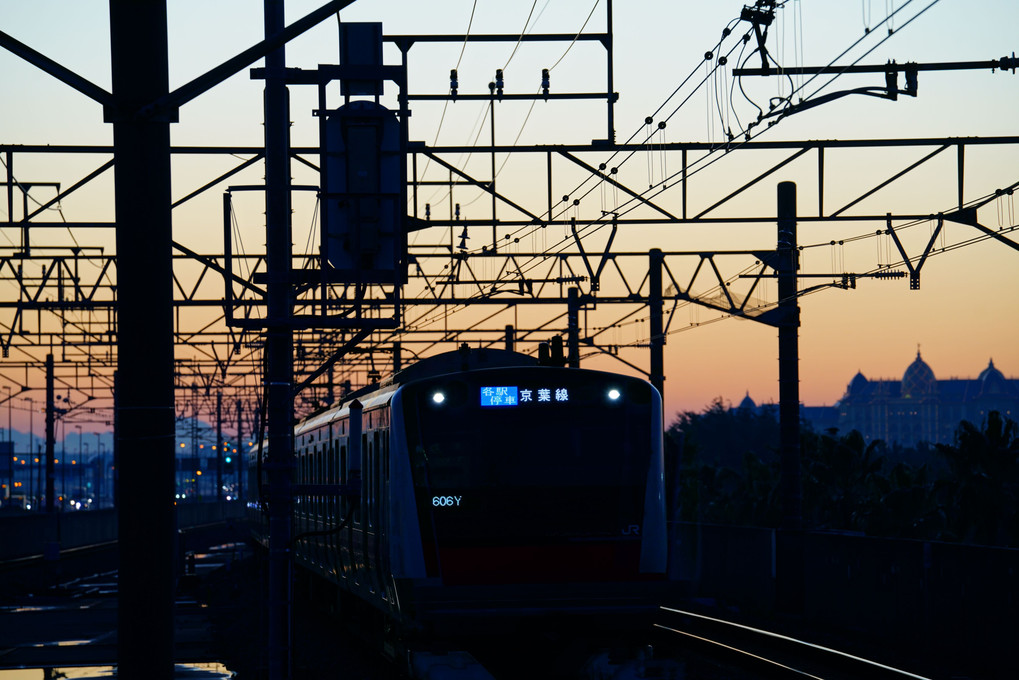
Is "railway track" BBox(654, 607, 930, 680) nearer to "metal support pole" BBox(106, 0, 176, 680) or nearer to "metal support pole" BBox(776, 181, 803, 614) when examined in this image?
"metal support pole" BBox(776, 181, 803, 614)

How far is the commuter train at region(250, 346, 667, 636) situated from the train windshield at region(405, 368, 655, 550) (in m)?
0.01

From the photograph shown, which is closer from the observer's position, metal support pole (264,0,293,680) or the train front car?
metal support pole (264,0,293,680)

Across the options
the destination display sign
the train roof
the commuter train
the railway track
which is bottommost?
the railway track

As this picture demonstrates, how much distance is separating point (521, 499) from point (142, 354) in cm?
603

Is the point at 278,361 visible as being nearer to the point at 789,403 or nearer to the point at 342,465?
the point at 342,465

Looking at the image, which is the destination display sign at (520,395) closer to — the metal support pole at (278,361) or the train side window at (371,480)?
the train side window at (371,480)

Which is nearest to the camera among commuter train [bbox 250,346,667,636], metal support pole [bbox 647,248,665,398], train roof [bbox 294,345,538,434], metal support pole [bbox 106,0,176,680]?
metal support pole [bbox 106,0,176,680]

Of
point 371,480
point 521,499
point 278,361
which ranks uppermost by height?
point 278,361

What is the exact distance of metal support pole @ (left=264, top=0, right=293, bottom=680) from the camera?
35.7 feet

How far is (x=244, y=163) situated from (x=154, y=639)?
1309cm

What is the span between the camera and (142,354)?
23.5 feet

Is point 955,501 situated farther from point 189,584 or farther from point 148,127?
point 148,127

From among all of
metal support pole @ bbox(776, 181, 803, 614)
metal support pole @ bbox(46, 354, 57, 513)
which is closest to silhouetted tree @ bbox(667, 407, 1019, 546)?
metal support pole @ bbox(776, 181, 803, 614)

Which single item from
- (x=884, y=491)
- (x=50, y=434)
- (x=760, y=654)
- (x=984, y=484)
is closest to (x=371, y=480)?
(x=760, y=654)
